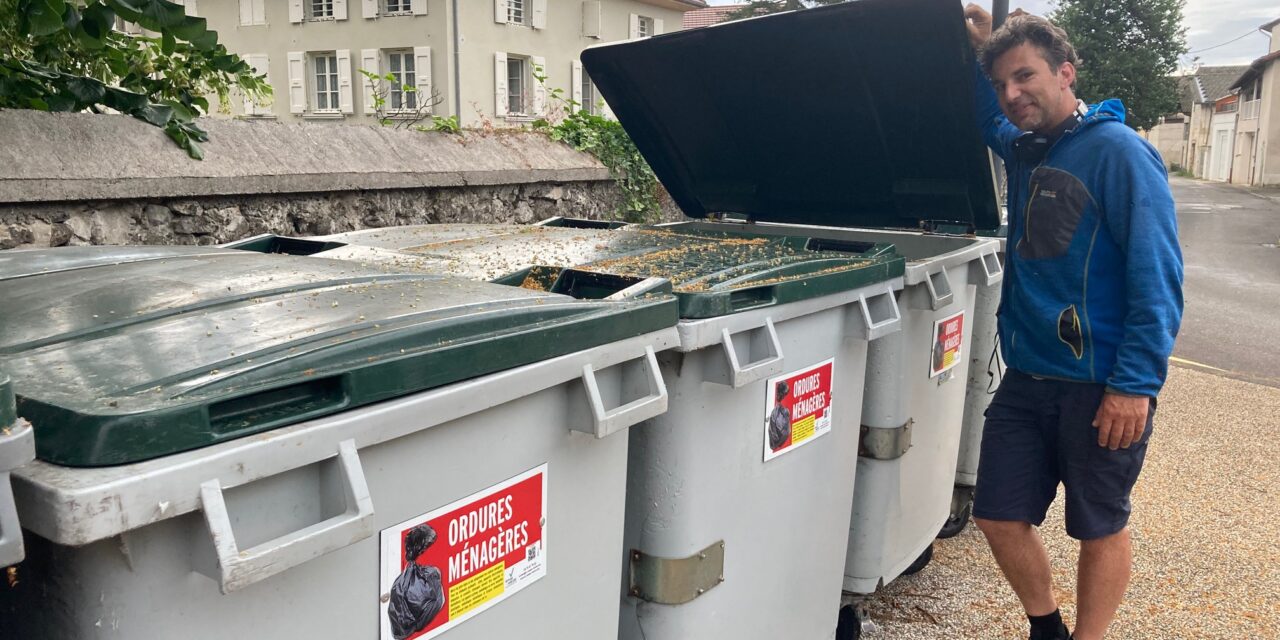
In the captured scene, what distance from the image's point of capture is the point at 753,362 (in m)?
2.17

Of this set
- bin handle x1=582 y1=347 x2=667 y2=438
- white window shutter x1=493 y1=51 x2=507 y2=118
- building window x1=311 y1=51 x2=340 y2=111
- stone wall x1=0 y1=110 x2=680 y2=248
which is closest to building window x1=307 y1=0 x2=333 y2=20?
building window x1=311 y1=51 x2=340 y2=111

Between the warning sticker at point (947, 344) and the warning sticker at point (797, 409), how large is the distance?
895mm

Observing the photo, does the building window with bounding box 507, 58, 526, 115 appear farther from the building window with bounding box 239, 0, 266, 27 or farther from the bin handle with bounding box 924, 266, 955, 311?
the bin handle with bounding box 924, 266, 955, 311

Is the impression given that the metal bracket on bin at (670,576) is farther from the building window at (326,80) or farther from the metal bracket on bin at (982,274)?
the building window at (326,80)

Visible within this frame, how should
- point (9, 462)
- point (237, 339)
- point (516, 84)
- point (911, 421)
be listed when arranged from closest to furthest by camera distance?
point (9, 462), point (237, 339), point (911, 421), point (516, 84)

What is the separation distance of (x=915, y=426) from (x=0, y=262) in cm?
273

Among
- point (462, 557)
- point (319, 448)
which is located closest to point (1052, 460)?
point (462, 557)

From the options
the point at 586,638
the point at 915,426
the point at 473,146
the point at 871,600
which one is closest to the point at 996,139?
the point at 915,426

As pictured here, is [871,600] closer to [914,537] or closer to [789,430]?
[914,537]

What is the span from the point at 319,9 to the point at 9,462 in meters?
22.9

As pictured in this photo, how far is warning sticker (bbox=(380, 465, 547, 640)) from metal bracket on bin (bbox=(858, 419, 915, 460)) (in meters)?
1.67

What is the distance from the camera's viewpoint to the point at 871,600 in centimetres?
349

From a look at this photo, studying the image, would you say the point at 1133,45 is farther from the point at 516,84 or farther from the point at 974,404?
the point at 974,404

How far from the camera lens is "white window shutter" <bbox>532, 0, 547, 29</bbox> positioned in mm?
21875
